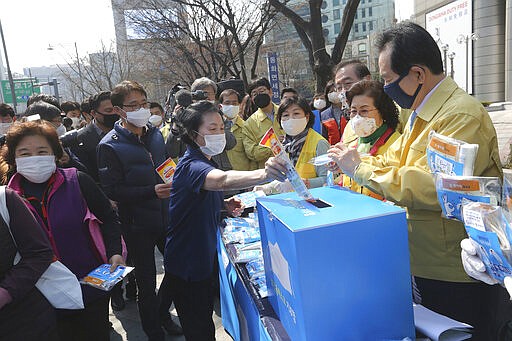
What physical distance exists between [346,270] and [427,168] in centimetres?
58

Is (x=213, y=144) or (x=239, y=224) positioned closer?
(x=213, y=144)

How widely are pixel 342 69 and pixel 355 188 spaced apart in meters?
1.31

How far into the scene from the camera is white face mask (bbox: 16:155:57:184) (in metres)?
2.05

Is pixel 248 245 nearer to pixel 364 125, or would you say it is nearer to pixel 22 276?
pixel 364 125

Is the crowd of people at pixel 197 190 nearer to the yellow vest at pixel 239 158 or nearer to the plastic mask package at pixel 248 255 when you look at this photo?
the plastic mask package at pixel 248 255

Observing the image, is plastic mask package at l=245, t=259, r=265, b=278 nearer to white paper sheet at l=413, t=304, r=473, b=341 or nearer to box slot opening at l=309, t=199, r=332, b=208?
box slot opening at l=309, t=199, r=332, b=208

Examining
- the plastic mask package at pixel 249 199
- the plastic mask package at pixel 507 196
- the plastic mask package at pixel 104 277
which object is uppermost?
the plastic mask package at pixel 507 196

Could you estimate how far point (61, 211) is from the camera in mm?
2049

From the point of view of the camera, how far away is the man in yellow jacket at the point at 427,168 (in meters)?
1.44

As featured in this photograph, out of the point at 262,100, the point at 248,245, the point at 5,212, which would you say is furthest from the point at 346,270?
the point at 262,100

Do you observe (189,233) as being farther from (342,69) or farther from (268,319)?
(342,69)

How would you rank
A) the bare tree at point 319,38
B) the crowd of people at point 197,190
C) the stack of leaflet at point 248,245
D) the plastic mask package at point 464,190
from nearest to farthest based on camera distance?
the plastic mask package at point 464,190, the crowd of people at point 197,190, the stack of leaflet at point 248,245, the bare tree at point 319,38

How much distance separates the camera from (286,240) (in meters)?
1.11

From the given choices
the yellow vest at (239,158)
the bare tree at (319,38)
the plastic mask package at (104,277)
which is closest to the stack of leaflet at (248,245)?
the plastic mask package at (104,277)
